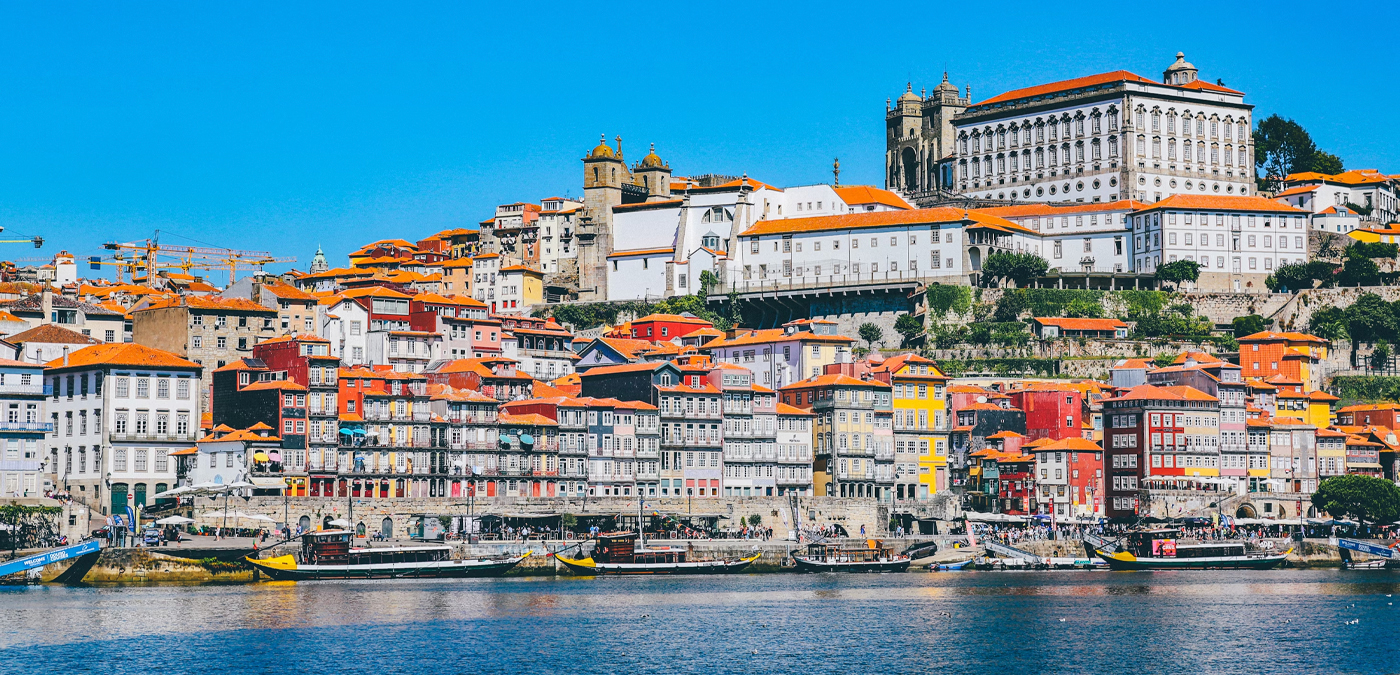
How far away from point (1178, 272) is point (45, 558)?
80406mm

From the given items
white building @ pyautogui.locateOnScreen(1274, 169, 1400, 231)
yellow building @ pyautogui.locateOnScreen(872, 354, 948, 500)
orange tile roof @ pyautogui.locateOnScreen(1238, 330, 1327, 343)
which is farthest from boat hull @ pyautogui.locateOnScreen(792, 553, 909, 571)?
white building @ pyautogui.locateOnScreen(1274, 169, 1400, 231)

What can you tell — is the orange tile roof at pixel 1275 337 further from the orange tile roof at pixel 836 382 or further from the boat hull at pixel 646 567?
the boat hull at pixel 646 567

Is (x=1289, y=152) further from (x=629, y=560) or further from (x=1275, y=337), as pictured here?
(x=629, y=560)

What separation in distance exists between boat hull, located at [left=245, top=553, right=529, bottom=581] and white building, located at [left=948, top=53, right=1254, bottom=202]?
78.0m

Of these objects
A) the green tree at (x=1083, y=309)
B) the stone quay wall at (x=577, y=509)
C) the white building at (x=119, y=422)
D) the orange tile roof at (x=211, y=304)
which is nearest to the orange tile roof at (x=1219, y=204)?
the green tree at (x=1083, y=309)

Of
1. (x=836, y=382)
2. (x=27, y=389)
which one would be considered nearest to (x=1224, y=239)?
(x=836, y=382)

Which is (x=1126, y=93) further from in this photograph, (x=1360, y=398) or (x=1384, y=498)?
(x=1384, y=498)

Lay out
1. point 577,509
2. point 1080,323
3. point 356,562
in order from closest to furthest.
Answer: point 356,562 → point 577,509 → point 1080,323

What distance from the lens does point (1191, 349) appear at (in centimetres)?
12962

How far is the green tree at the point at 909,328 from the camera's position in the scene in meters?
132

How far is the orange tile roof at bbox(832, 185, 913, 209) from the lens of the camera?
485 ft

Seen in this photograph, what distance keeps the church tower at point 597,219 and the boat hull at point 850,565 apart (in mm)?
55438

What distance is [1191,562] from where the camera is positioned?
98.9 metres

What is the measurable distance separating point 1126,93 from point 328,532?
8752 cm
